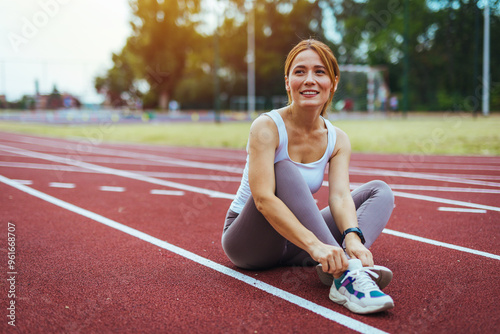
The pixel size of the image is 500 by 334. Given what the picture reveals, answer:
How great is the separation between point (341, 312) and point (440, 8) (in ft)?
86.1

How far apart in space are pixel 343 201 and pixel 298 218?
39cm

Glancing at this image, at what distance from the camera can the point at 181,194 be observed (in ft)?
18.7

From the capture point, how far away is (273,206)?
7.43 feet

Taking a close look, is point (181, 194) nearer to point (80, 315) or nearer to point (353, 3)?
point (80, 315)

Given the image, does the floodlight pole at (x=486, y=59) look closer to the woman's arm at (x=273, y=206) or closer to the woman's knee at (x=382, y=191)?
the woman's knee at (x=382, y=191)

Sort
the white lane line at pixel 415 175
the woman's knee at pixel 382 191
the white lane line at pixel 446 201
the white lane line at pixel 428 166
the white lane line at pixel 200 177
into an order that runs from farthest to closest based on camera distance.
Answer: the white lane line at pixel 428 166
the white lane line at pixel 415 175
the white lane line at pixel 200 177
the white lane line at pixel 446 201
the woman's knee at pixel 382 191

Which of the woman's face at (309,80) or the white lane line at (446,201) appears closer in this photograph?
the woman's face at (309,80)

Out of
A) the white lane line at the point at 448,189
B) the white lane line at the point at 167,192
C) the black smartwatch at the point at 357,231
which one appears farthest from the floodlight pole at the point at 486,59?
the black smartwatch at the point at 357,231

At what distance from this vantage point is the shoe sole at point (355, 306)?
2.12 m

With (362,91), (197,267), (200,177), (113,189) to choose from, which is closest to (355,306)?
(197,267)

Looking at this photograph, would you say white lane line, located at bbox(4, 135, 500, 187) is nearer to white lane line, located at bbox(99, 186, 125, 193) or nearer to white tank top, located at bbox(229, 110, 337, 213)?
white lane line, located at bbox(99, 186, 125, 193)

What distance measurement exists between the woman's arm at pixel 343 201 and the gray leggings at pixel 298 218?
0.32 feet

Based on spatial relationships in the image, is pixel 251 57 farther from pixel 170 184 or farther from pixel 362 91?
pixel 170 184

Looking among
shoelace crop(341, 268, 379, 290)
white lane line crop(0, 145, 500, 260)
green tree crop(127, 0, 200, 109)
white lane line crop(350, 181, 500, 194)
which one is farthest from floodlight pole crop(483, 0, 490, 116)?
green tree crop(127, 0, 200, 109)
